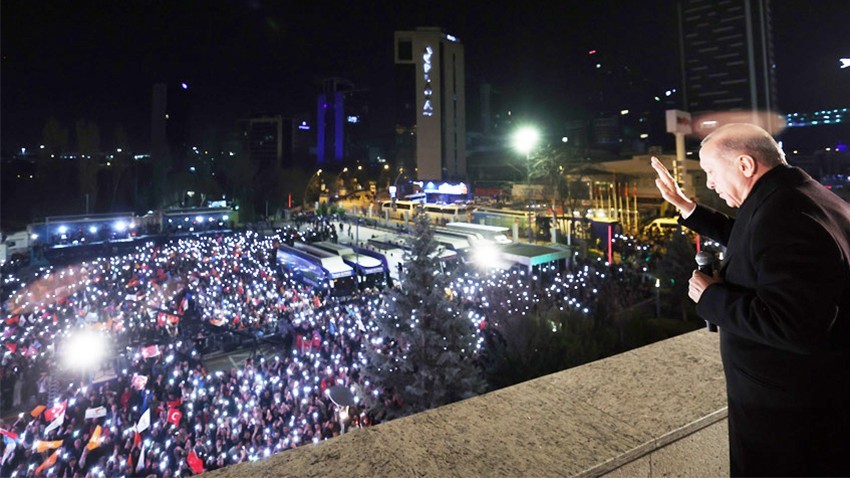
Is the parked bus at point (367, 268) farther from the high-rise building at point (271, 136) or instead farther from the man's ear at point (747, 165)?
the high-rise building at point (271, 136)

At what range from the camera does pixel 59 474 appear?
6285mm

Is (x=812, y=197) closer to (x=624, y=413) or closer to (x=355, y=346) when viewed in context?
(x=624, y=413)

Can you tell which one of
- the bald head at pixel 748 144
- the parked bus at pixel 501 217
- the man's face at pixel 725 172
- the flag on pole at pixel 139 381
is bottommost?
the flag on pole at pixel 139 381

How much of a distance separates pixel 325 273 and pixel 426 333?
37.8 feet

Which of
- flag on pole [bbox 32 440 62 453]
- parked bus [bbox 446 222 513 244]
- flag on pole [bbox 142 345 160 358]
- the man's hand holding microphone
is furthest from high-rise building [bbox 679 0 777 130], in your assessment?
flag on pole [bbox 32 440 62 453]

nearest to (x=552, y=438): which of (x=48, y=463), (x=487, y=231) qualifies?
(x=48, y=463)

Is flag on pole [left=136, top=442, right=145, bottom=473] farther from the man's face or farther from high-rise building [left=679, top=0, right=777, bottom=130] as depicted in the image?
high-rise building [left=679, top=0, right=777, bottom=130]

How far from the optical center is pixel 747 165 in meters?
1.22

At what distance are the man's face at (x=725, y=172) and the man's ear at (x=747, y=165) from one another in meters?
0.01

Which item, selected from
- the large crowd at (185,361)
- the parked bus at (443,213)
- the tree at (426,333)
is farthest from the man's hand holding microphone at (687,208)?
the parked bus at (443,213)

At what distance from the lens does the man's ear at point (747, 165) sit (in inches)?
47.7

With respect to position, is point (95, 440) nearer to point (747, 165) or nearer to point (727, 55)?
point (747, 165)

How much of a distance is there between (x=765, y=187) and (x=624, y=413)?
1.12 meters

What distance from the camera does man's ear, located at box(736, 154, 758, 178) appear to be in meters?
1.21
